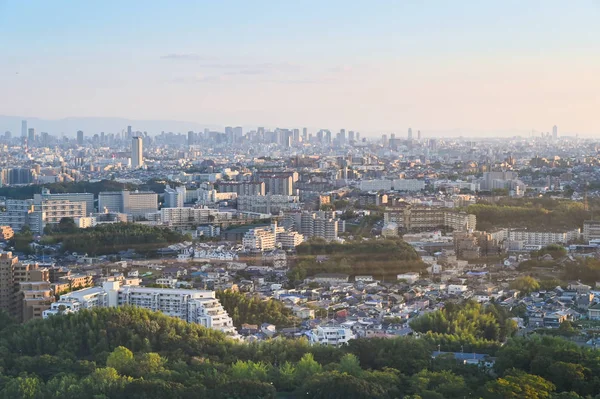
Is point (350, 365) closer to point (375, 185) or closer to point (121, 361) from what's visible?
point (121, 361)

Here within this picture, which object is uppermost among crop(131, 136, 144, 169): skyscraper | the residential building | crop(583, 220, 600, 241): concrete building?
crop(131, 136, 144, 169): skyscraper

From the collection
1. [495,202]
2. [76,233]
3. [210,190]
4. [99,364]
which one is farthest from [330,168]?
[99,364]

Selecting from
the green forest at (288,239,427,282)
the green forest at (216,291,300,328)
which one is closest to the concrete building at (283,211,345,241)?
the green forest at (288,239,427,282)

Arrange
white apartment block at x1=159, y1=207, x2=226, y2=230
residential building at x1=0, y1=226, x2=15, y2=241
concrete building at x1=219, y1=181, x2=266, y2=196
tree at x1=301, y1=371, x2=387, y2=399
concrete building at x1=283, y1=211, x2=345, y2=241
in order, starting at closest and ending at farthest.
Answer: tree at x1=301, y1=371, x2=387, y2=399, residential building at x1=0, y1=226, x2=15, y2=241, concrete building at x1=283, y1=211, x2=345, y2=241, white apartment block at x1=159, y1=207, x2=226, y2=230, concrete building at x1=219, y1=181, x2=266, y2=196

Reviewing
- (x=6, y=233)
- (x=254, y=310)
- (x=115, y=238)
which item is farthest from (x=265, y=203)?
(x=254, y=310)

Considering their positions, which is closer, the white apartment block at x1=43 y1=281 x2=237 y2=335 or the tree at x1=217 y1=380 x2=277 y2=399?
the tree at x1=217 y1=380 x2=277 y2=399

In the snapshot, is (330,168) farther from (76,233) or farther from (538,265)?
(538,265)

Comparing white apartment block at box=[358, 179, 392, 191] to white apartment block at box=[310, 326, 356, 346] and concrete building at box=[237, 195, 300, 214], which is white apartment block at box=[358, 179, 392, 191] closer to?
concrete building at box=[237, 195, 300, 214]
